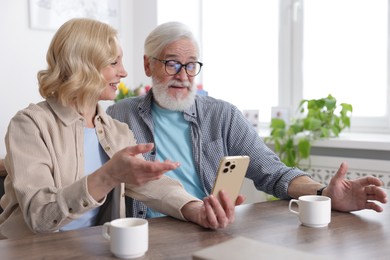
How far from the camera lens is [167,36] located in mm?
2014

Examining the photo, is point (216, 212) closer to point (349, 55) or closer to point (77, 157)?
point (77, 157)

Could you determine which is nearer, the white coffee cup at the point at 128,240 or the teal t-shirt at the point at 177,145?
the white coffee cup at the point at 128,240

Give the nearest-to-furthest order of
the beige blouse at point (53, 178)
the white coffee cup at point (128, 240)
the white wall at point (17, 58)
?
the white coffee cup at point (128, 240) → the beige blouse at point (53, 178) → the white wall at point (17, 58)

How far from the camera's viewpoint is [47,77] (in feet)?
4.96

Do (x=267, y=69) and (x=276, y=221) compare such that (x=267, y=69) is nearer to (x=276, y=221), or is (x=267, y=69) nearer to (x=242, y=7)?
(x=242, y=7)

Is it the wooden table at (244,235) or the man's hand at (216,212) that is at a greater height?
the man's hand at (216,212)

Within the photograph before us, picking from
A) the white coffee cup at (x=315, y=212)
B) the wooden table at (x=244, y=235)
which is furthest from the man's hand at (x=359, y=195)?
the white coffee cup at (x=315, y=212)

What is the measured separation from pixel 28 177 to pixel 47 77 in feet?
1.16

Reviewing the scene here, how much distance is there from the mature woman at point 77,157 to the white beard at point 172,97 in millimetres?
337

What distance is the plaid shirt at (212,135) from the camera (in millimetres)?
1920

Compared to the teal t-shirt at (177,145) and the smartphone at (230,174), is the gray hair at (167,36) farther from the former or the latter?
the smartphone at (230,174)

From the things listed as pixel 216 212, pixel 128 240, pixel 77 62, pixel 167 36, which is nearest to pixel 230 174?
pixel 216 212

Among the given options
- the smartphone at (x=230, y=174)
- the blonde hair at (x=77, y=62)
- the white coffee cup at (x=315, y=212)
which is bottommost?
the white coffee cup at (x=315, y=212)

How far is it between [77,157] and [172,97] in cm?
61
